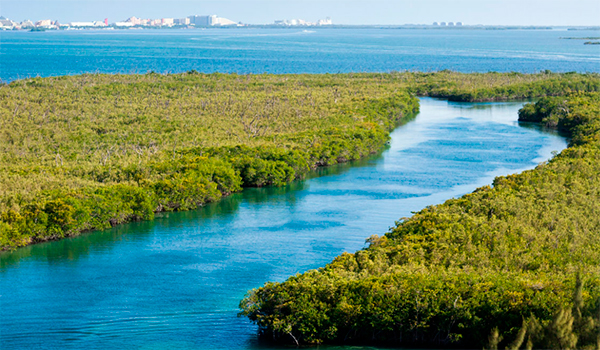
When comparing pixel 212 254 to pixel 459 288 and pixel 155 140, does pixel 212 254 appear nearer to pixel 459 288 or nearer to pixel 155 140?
pixel 459 288

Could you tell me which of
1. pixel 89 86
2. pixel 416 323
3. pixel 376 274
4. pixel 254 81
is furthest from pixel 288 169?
pixel 254 81

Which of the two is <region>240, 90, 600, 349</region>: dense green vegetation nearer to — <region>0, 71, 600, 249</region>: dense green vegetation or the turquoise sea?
the turquoise sea

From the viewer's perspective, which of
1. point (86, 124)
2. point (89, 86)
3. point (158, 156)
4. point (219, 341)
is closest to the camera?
point (219, 341)

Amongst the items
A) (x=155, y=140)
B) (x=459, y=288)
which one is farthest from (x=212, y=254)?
(x=155, y=140)

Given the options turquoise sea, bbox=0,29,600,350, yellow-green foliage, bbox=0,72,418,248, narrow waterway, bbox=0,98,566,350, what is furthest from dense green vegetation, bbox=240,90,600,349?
yellow-green foliage, bbox=0,72,418,248

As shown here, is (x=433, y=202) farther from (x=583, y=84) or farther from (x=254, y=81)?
(x=583, y=84)

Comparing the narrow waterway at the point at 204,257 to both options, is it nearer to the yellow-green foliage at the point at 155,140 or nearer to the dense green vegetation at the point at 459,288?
the yellow-green foliage at the point at 155,140
